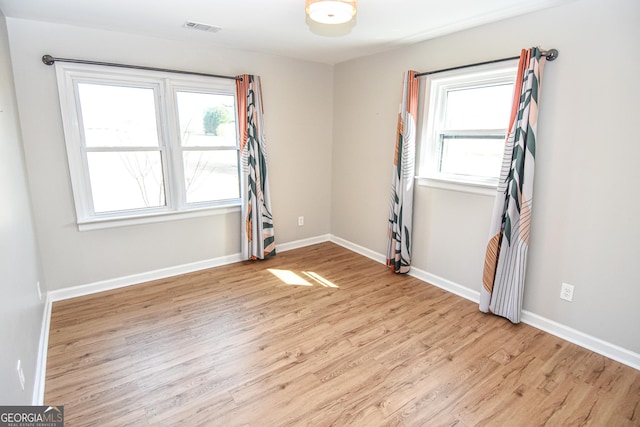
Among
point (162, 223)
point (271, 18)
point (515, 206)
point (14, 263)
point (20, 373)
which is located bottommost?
point (20, 373)

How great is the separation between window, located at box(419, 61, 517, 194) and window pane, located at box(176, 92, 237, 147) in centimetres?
211

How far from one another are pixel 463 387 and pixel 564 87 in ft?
7.09

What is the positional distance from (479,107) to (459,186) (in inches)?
28.5

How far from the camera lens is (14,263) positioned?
179 cm

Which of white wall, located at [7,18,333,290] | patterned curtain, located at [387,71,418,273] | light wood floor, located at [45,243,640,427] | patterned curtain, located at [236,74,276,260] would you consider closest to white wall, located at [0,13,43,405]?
white wall, located at [7,18,333,290]

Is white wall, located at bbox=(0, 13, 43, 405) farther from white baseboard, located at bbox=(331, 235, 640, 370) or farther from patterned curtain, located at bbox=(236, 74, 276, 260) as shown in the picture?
white baseboard, located at bbox=(331, 235, 640, 370)

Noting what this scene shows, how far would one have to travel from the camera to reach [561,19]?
2.31 m

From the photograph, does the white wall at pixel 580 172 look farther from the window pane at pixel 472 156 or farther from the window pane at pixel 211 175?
the window pane at pixel 211 175

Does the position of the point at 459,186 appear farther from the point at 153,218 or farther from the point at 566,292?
the point at 153,218

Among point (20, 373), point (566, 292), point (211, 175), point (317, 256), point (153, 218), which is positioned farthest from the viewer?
point (317, 256)

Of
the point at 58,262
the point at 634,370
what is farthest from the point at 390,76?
the point at 58,262

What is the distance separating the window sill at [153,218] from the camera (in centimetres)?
307

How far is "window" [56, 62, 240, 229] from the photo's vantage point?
9.64 ft

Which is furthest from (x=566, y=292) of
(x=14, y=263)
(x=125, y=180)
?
(x=125, y=180)
